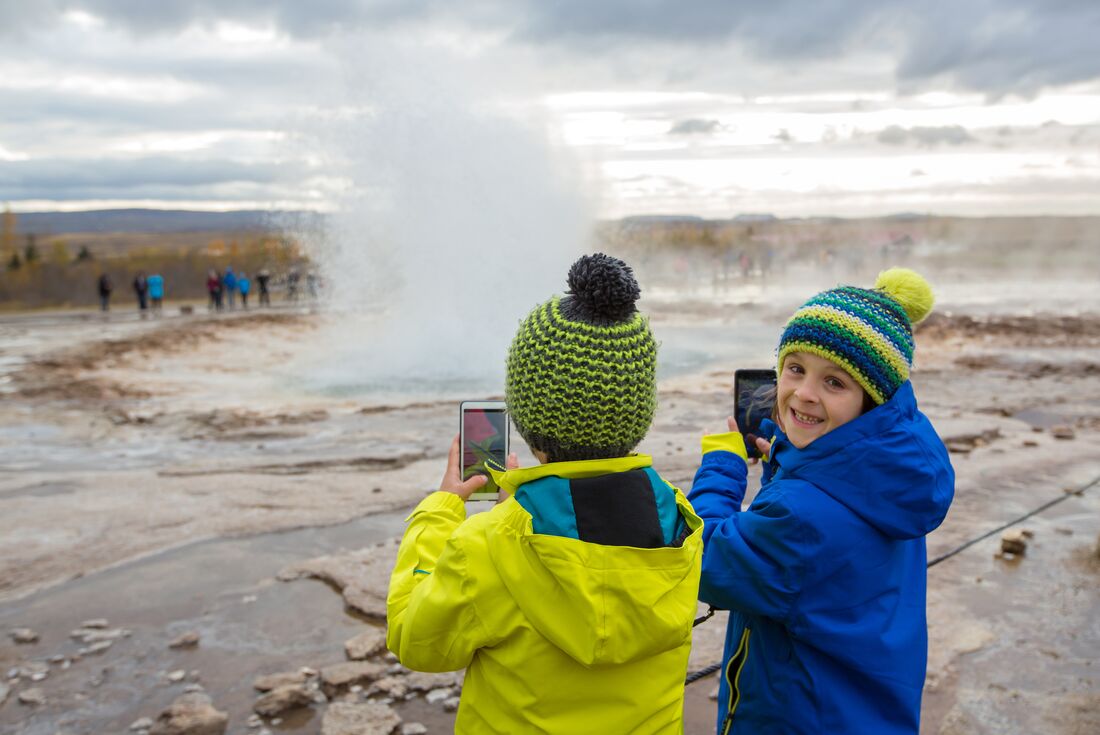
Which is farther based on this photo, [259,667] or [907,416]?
[259,667]

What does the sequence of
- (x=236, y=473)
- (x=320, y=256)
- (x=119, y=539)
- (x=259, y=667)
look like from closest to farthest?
(x=259, y=667) < (x=119, y=539) < (x=236, y=473) < (x=320, y=256)

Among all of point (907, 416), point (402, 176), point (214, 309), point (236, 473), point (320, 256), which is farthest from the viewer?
point (214, 309)

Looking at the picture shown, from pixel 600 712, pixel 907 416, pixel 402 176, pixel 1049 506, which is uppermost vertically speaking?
pixel 402 176

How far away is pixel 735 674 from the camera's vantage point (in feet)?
6.39

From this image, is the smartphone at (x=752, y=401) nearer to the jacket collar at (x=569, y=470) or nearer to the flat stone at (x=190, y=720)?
the jacket collar at (x=569, y=470)

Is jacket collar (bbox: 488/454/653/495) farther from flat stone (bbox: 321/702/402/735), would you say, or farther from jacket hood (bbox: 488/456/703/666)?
flat stone (bbox: 321/702/402/735)

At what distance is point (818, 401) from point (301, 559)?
410 cm

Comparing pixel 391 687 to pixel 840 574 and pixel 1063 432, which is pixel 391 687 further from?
pixel 1063 432

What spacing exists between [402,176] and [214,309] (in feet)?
42.8

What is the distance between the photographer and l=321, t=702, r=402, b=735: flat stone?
336 cm

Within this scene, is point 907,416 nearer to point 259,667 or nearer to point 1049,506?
point 259,667

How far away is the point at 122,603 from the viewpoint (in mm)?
4684

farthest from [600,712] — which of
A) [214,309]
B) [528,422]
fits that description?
[214,309]

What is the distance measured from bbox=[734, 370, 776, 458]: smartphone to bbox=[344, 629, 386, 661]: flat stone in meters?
2.32
